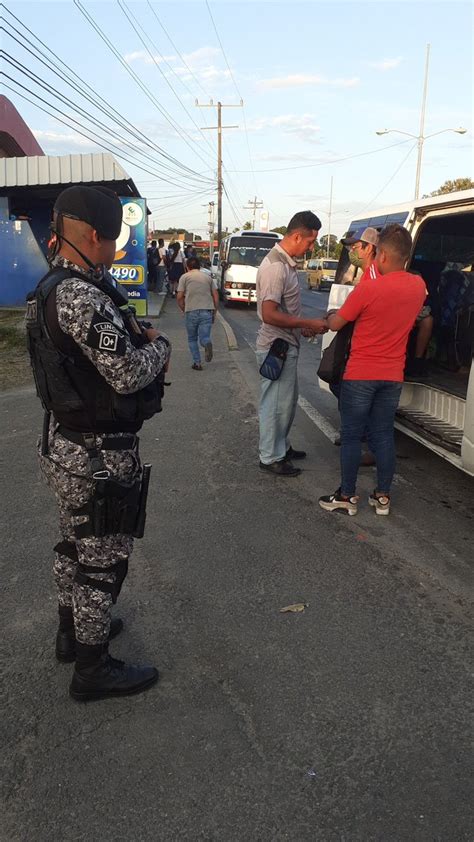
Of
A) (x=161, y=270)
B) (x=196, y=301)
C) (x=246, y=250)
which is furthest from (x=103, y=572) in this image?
(x=161, y=270)

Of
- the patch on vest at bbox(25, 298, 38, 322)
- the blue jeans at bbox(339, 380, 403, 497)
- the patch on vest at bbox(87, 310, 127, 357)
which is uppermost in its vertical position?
the patch on vest at bbox(25, 298, 38, 322)

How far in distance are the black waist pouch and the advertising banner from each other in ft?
33.9

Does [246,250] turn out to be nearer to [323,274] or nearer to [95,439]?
[323,274]

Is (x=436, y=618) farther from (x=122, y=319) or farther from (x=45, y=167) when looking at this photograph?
(x=45, y=167)

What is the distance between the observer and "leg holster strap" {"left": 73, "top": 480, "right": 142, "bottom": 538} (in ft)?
7.63

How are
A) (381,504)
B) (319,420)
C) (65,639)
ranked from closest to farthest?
(65,639) → (381,504) → (319,420)

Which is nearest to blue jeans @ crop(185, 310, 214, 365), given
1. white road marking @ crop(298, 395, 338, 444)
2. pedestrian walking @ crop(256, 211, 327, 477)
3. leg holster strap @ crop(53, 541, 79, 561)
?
white road marking @ crop(298, 395, 338, 444)

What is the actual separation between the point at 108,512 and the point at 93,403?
0.42m

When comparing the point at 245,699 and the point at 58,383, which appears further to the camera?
the point at 245,699

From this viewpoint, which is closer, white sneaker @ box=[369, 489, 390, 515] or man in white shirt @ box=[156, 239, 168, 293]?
white sneaker @ box=[369, 489, 390, 515]

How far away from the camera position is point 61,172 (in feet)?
48.3

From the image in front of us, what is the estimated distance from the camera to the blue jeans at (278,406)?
16.4 feet

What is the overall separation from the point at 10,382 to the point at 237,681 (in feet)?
23.1

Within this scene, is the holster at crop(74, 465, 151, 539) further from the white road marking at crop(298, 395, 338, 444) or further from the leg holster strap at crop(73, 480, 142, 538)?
the white road marking at crop(298, 395, 338, 444)
